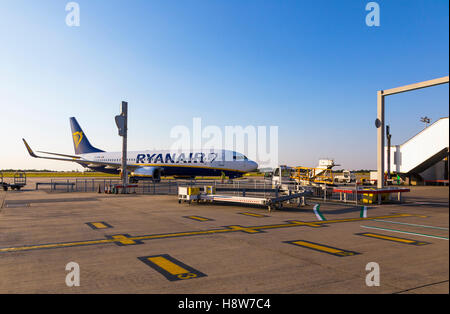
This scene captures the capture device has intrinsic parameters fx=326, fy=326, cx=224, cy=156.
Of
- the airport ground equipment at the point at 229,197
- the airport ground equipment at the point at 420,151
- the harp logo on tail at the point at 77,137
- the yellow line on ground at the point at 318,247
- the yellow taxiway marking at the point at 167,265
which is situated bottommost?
the yellow taxiway marking at the point at 167,265

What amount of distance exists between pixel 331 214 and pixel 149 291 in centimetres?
1252

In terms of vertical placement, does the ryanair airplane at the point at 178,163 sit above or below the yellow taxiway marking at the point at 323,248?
above

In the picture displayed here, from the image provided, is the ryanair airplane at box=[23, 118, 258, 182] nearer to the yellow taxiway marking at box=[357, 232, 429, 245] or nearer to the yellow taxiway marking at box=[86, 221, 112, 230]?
the yellow taxiway marking at box=[86, 221, 112, 230]

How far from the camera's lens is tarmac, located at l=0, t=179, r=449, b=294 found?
587cm

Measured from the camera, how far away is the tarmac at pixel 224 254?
5871 mm

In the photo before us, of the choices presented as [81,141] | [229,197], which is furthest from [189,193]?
[81,141]

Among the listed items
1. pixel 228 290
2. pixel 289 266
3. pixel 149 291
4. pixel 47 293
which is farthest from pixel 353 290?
pixel 47 293

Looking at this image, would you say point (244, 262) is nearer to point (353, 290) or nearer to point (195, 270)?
point (195, 270)

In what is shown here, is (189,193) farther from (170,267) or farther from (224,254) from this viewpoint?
(170,267)

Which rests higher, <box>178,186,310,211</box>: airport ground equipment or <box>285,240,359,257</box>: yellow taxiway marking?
<box>178,186,310,211</box>: airport ground equipment

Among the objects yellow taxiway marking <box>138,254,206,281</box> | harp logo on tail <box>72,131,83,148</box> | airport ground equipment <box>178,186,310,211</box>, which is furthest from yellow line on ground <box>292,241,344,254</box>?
harp logo on tail <box>72,131,83,148</box>

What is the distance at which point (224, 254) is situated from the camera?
827 centimetres

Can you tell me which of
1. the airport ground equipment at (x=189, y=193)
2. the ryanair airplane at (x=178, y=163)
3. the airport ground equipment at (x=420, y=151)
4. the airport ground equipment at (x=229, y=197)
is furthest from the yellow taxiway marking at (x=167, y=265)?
the airport ground equipment at (x=420, y=151)

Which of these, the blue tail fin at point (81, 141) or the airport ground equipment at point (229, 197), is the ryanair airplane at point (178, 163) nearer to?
the blue tail fin at point (81, 141)
